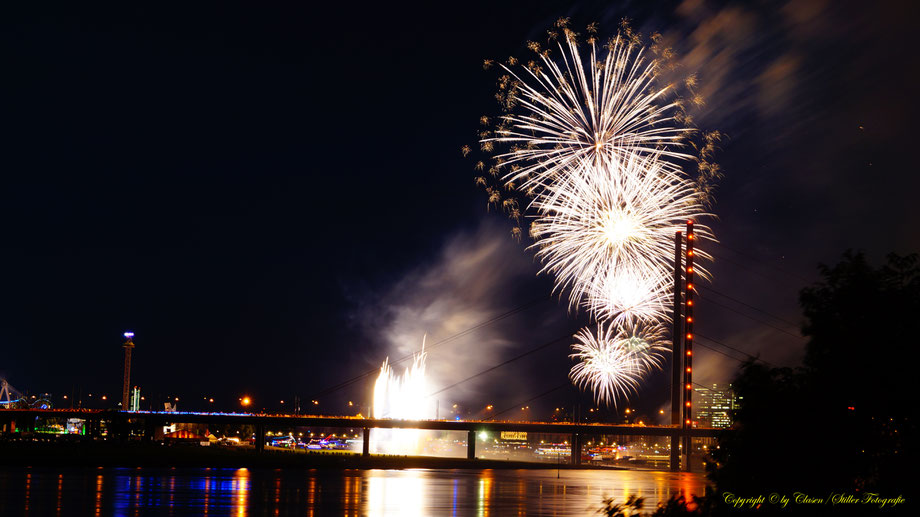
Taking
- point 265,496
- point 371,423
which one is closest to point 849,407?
point 265,496

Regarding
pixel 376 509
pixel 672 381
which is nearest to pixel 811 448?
pixel 376 509

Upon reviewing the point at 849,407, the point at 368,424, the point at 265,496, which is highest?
the point at 849,407

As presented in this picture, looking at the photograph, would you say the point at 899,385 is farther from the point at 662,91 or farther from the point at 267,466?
the point at 267,466

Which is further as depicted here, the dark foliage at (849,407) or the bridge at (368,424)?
the bridge at (368,424)

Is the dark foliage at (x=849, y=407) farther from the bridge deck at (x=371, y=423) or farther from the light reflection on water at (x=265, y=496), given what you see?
the bridge deck at (x=371, y=423)

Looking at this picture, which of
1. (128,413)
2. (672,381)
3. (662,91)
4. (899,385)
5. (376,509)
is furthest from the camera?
(128,413)

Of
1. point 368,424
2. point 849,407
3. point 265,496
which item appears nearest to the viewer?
point 849,407

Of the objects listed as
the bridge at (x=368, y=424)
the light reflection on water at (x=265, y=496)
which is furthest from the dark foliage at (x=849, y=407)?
the bridge at (x=368, y=424)

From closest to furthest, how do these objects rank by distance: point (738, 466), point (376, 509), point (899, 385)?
point (899, 385)
point (738, 466)
point (376, 509)

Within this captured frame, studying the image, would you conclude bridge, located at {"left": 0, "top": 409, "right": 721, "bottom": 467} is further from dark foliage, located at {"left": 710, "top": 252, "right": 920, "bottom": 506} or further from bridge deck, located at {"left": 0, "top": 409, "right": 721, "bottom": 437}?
dark foliage, located at {"left": 710, "top": 252, "right": 920, "bottom": 506}

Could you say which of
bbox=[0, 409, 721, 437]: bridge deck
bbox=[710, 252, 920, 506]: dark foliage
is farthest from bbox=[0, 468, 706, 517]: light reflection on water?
bbox=[0, 409, 721, 437]: bridge deck

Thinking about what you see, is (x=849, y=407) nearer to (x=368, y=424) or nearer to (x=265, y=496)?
(x=265, y=496)
